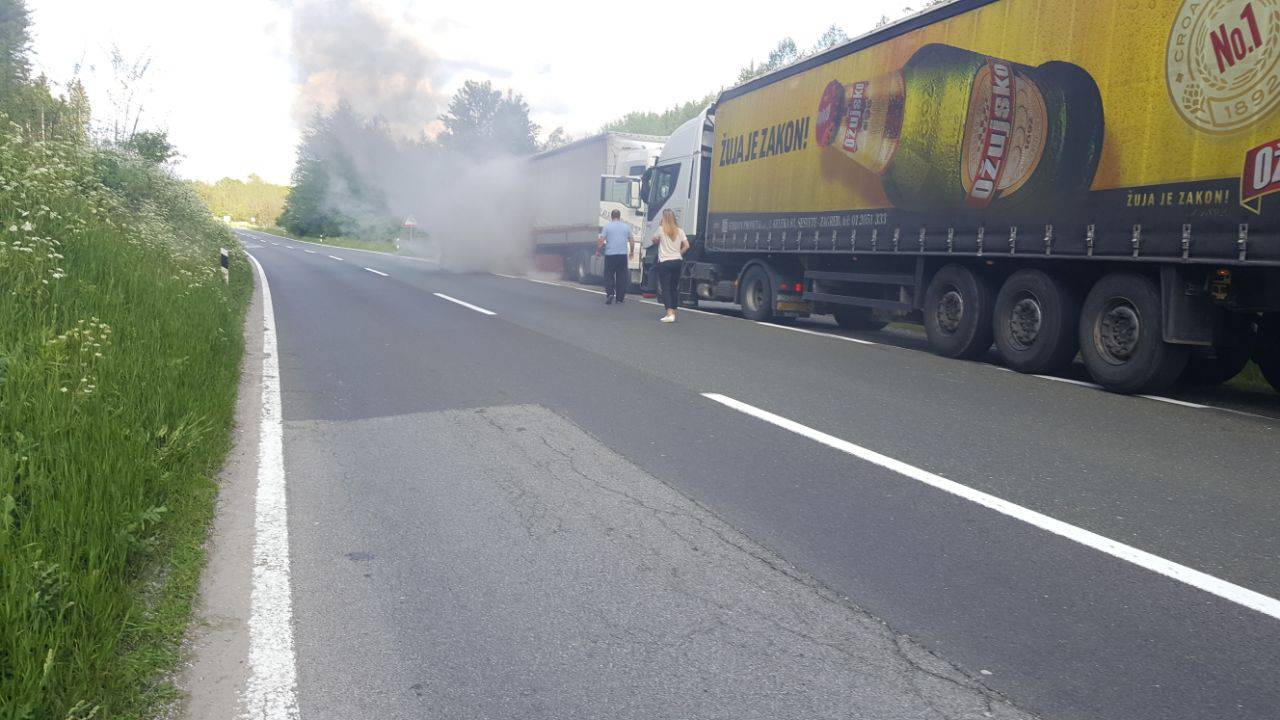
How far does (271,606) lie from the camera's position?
3520mm

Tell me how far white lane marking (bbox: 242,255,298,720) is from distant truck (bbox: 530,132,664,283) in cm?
1685

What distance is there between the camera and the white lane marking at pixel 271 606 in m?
2.86

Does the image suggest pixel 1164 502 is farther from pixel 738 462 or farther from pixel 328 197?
pixel 328 197

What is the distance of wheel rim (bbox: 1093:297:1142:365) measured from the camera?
8109mm

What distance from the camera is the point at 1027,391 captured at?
8.19 metres

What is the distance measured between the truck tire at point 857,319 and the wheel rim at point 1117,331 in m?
5.66

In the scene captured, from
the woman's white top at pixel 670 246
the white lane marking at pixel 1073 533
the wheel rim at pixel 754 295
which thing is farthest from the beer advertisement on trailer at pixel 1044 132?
the white lane marking at pixel 1073 533

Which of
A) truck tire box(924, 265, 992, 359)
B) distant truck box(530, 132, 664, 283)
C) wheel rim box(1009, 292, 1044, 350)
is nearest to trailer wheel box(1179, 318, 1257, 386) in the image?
wheel rim box(1009, 292, 1044, 350)

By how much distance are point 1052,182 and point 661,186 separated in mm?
10130

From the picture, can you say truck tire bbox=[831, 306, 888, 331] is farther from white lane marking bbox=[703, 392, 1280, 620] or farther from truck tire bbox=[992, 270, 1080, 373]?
white lane marking bbox=[703, 392, 1280, 620]

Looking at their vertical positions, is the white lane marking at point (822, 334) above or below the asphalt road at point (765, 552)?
above

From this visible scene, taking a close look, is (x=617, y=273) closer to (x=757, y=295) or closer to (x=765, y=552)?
(x=757, y=295)

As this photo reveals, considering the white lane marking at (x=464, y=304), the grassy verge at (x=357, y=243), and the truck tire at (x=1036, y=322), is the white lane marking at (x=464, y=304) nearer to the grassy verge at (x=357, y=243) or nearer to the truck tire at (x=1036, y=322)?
the truck tire at (x=1036, y=322)

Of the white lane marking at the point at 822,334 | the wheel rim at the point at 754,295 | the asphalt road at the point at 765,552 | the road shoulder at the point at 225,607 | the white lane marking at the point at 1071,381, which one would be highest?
the wheel rim at the point at 754,295
